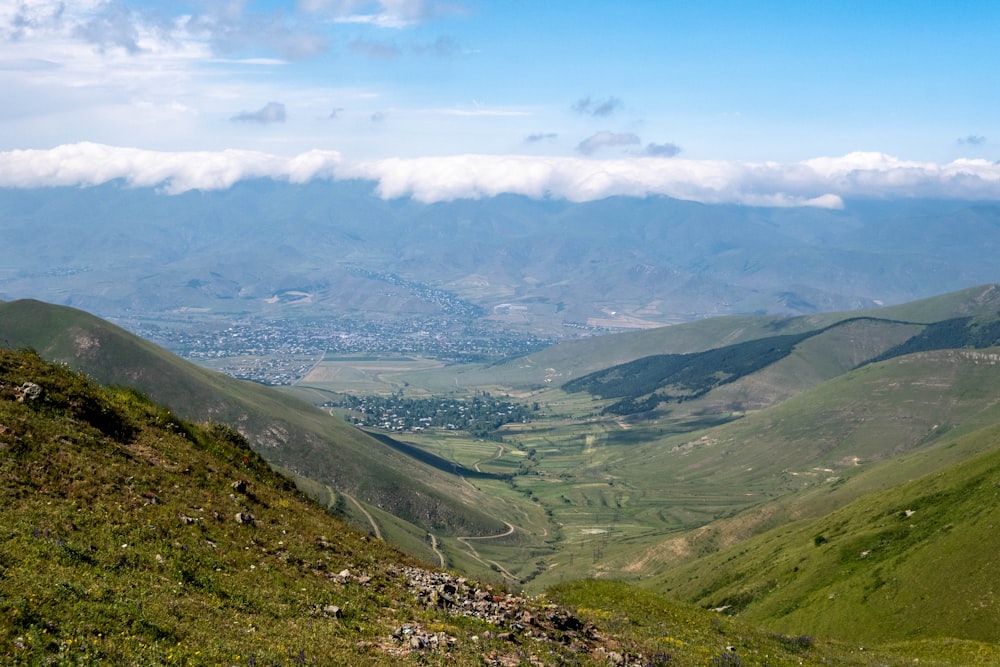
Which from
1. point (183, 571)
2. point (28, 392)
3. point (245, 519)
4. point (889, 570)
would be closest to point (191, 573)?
point (183, 571)

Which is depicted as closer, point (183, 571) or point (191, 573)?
point (183, 571)

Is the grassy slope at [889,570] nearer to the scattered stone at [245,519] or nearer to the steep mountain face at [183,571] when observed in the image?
the steep mountain face at [183,571]

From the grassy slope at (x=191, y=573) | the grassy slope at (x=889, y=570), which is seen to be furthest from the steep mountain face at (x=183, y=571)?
the grassy slope at (x=889, y=570)

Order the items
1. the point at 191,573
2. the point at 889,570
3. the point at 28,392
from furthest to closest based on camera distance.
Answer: the point at 889,570 → the point at 28,392 → the point at 191,573

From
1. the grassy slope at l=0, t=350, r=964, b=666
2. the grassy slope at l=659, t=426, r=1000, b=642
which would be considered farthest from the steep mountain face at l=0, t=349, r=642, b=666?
the grassy slope at l=659, t=426, r=1000, b=642

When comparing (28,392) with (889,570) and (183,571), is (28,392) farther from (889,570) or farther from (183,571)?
(889,570)

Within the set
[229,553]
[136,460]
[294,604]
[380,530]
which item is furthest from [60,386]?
[380,530]

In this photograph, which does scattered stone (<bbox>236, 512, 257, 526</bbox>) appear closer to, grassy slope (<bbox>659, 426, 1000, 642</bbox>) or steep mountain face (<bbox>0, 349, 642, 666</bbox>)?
steep mountain face (<bbox>0, 349, 642, 666</bbox>)
